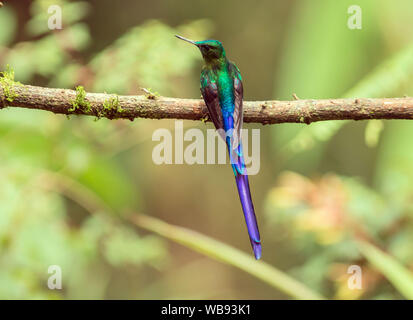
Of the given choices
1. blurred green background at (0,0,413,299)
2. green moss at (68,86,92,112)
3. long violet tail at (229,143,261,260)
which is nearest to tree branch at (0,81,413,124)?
green moss at (68,86,92,112)

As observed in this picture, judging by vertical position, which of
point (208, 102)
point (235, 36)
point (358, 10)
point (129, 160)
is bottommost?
point (208, 102)

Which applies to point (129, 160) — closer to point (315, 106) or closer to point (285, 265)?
point (285, 265)

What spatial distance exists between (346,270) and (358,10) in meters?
2.20

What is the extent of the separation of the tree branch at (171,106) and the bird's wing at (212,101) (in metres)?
0.03

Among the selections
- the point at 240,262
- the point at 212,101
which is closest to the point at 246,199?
the point at 212,101

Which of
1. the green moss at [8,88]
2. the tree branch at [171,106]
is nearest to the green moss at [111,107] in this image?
the tree branch at [171,106]

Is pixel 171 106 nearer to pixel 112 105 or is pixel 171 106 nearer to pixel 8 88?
pixel 112 105

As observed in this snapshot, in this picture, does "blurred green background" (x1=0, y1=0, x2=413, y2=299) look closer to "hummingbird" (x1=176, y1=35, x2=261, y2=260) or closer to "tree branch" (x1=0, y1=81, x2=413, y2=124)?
"tree branch" (x1=0, y1=81, x2=413, y2=124)

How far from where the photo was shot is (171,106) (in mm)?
2135

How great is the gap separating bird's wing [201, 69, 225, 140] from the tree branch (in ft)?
0.10

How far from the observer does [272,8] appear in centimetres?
614

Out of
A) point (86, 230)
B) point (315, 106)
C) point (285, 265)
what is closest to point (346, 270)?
point (315, 106)

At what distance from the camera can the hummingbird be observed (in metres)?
1.98

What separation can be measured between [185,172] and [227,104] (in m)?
3.92
